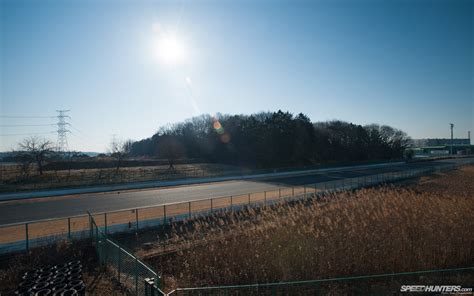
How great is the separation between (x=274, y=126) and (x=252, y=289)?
63.4 meters

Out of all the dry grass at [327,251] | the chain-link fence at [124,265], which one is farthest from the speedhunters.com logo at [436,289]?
the chain-link fence at [124,265]

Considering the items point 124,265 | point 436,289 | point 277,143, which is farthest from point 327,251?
point 277,143

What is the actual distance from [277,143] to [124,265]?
2378 inches

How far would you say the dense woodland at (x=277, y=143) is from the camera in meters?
69.4

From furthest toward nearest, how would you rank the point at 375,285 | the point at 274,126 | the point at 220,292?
the point at 274,126
the point at 375,285
the point at 220,292

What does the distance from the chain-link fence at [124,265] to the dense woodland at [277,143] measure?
162 ft

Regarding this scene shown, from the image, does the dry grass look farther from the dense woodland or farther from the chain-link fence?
the dense woodland

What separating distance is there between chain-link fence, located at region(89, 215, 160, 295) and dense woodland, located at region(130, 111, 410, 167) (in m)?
49.4

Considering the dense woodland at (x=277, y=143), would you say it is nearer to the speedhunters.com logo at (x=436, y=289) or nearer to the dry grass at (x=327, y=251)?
the dry grass at (x=327, y=251)

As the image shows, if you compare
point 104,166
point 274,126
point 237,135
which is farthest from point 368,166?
point 104,166

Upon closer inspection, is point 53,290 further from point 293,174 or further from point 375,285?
point 293,174

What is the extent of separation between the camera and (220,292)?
7906 mm

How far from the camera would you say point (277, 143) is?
68938 millimetres

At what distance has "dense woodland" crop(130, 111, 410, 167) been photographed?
69.4m
